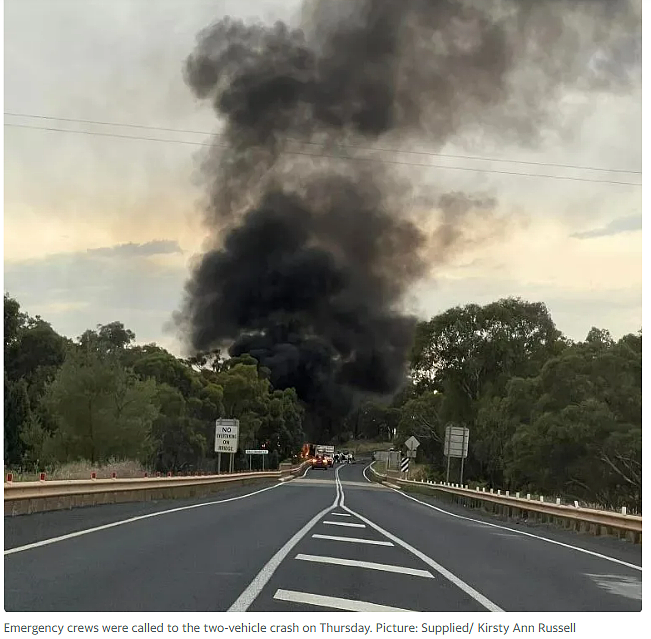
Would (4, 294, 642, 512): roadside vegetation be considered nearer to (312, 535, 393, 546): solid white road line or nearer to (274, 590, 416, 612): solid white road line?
(312, 535, 393, 546): solid white road line

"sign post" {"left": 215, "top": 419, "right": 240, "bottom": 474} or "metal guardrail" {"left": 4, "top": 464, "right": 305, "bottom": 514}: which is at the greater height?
"sign post" {"left": 215, "top": 419, "right": 240, "bottom": 474}

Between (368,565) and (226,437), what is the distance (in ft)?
156

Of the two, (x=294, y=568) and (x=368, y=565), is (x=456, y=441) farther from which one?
(x=294, y=568)

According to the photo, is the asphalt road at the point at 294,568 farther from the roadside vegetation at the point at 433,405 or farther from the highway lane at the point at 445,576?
the roadside vegetation at the point at 433,405

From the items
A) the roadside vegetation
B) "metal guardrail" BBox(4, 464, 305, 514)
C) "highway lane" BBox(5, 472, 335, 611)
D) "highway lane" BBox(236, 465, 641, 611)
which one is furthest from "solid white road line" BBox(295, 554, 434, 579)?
the roadside vegetation

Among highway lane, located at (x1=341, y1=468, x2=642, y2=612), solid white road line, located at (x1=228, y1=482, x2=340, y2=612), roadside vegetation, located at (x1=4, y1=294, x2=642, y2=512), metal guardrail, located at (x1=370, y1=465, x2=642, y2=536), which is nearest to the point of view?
solid white road line, located at (x1=228, y1=482, x2=340, y2=612)

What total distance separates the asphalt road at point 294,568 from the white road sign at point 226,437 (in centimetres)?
3765

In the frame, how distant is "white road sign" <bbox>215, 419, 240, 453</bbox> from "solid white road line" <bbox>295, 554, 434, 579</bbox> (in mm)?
45510

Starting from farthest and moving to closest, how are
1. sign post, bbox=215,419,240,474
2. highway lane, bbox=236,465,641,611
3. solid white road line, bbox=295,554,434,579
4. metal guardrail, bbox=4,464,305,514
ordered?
sign post, bbox=215,419,240,474
metal guardrail, bbox=4,464,305,514
solid white road line, bbox=295,554,434,579
highway lane, bbox=236,465,641,611

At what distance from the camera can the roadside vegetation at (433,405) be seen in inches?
1902

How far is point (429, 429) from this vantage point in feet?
293

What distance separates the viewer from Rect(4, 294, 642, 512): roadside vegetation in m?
48.3

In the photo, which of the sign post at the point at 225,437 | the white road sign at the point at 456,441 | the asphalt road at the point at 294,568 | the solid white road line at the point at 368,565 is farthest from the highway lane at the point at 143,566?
the white road sign at the point at 456,441
